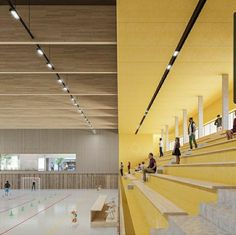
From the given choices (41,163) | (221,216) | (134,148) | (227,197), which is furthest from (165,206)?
(41,163)

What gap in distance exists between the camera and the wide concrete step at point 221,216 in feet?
10.3

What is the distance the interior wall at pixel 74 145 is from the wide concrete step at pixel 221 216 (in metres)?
39.5

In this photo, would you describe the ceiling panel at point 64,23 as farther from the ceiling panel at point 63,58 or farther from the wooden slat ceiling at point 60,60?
the ceiling panel at point 63,58

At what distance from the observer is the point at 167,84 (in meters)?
17.9

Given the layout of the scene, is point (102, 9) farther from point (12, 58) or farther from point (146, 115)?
point (146, 115)

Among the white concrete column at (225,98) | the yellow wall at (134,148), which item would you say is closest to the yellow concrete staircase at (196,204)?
the white concrete column at (225,98)

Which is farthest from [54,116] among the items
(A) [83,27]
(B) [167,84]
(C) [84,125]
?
(A) [83,27]

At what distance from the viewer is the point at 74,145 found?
1718 inches

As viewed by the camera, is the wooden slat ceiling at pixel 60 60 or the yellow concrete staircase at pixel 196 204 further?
the wooden slat ceiling at pixel 60 60

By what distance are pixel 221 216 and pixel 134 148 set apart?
35636mm

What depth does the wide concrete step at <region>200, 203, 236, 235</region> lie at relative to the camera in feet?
10.3

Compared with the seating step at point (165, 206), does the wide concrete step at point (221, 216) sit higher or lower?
higher

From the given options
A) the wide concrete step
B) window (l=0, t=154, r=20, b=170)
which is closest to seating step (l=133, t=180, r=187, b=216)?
the wide concrete step

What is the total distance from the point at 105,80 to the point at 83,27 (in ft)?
24.0
